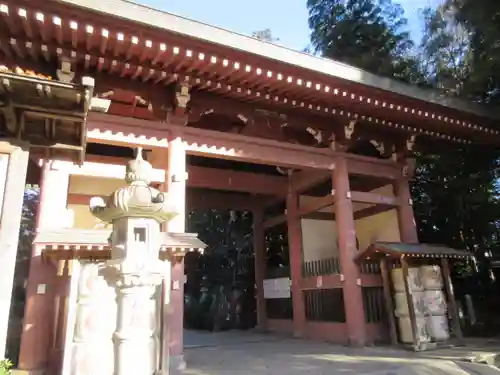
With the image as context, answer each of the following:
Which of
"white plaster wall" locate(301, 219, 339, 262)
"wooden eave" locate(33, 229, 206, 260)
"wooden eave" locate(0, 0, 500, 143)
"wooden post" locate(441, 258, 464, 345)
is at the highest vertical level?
"wooden eave" locate(0, 0, 500, 143)

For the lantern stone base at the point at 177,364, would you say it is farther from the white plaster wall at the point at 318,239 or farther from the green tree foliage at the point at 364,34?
A: the green tree foliage at the point at 364,34

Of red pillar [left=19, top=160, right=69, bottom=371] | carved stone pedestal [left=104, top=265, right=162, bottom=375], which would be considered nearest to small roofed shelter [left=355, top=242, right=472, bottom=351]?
carved stone pedestal [left=104, top=265, right=162, bottom=375]

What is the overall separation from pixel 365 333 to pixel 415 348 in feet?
3.66

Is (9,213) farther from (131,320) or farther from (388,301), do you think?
(388,301)

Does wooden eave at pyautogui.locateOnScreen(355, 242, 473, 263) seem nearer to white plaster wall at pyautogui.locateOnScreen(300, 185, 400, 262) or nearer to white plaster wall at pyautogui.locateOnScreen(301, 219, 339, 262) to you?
white plaster wall at pyautogui.locateOnScreen(300, 185, 400, 262)

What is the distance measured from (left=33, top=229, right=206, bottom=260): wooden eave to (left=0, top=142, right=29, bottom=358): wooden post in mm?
1720

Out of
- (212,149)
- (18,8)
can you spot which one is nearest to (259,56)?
(212,149)

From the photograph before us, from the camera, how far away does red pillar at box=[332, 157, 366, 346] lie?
8531mm

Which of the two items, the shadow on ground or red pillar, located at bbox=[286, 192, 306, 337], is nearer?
the shadow on ground

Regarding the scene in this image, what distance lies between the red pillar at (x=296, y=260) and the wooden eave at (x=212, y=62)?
3300mm

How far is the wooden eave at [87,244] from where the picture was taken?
5.83m

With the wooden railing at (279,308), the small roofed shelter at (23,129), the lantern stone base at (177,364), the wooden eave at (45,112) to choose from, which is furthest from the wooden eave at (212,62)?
the wooden railing at (279,308)

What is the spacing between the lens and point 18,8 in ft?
17.2

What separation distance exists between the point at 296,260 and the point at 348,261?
93.2 inches
